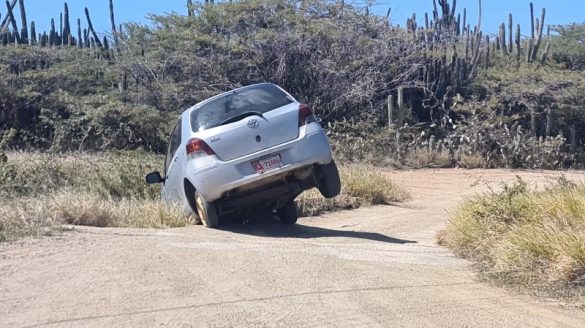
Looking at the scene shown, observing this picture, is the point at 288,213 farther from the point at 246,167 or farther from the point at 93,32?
the point at 93,32

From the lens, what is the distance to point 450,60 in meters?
27.4

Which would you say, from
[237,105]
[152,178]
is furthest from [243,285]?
[152,178]

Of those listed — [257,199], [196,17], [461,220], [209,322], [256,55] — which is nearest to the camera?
[209,322]

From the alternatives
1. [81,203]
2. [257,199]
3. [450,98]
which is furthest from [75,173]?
[450,98]

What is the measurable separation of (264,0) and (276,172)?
53.1 ft

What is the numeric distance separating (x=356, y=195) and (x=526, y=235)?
6821mm

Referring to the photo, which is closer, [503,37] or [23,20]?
[503,37]

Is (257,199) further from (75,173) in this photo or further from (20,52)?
(20,52)

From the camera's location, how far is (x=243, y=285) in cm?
738

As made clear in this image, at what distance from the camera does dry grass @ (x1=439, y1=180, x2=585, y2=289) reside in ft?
25.5

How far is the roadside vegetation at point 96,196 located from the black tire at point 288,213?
4.37 feet

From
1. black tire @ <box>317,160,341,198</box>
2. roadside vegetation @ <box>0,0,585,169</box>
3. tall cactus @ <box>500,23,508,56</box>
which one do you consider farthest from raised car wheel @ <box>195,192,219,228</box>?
tall cactus @ <box>500,23,508,56</box>

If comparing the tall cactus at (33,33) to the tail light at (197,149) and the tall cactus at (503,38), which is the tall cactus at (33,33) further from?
the tail light at (197,149)

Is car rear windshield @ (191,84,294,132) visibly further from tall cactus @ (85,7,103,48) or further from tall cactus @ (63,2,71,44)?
tall cactus @ (63,2,71,44)
